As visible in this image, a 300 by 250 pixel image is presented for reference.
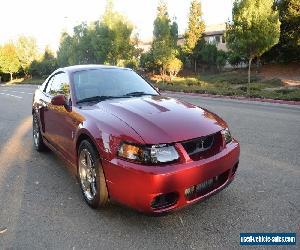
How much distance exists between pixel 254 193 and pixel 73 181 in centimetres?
237

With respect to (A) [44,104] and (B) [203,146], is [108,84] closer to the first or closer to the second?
(A) [44,104]

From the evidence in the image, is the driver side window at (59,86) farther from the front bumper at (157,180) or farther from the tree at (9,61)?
the tree at (9,61)

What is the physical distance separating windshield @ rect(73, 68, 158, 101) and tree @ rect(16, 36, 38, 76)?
59.2m

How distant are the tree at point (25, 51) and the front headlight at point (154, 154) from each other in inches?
2410

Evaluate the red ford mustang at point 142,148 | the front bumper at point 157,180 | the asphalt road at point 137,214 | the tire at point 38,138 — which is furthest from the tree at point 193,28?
the front bumper at point 157,180

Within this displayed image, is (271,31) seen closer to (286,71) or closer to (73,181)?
(286,71)

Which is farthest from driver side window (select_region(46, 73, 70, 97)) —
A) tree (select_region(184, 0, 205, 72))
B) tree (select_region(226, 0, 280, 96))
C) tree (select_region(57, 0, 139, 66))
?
tree (select_region(184, 0, 205, 72))

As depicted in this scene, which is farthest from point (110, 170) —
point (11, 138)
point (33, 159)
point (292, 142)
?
point (11, 138)

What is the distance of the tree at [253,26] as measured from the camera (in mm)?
20047

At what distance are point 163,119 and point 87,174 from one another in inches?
44.0

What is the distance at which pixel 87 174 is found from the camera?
4102 mm

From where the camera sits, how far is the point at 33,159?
6.15 metres

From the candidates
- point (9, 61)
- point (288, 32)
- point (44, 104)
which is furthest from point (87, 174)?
point (9, 61)

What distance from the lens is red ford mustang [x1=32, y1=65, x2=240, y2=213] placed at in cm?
328
